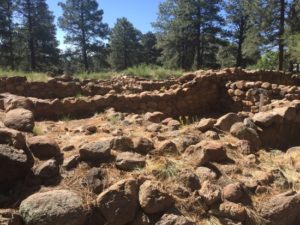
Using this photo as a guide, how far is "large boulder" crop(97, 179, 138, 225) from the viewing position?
306 cm

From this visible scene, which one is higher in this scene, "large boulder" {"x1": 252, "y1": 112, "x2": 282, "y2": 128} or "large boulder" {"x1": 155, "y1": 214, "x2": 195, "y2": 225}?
"large boulder" {"x1": 252, "y1": 112, "x2": 282, "y2": 128}

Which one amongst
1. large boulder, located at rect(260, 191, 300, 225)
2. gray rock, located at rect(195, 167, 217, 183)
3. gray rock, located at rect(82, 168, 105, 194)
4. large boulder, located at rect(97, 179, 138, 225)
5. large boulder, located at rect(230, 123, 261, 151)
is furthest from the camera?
large boulder, located at rect(230, 123, 261, 151)

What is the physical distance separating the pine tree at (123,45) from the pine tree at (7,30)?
11.9 meters

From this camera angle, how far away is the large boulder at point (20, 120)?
177 inches

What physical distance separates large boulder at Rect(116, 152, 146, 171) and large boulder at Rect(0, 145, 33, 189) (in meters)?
0.85

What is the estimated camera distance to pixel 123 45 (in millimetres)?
40000

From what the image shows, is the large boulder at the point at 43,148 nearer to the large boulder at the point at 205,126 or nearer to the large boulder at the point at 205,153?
the large boulder at the point at 205,153

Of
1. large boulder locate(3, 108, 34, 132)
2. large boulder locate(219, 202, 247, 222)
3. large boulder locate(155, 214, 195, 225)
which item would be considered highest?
large boulder locate(3, 108, 34, 132)

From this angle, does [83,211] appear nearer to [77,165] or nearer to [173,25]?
[77,165]

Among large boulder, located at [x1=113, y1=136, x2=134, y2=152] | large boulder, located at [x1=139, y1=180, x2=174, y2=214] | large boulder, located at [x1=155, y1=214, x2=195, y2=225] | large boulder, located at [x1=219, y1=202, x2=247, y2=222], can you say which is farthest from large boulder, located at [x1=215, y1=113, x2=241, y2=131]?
large boulder, located at [x1=155, y1=214, x2=195, y2=225]

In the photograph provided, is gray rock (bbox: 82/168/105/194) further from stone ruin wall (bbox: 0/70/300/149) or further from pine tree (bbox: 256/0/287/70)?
pine tree (bbox: 256/0/287/70)

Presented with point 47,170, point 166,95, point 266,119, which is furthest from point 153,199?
point 166,95

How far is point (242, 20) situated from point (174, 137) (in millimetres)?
29045

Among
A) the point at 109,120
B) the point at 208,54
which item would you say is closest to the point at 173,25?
the point at 208,54
